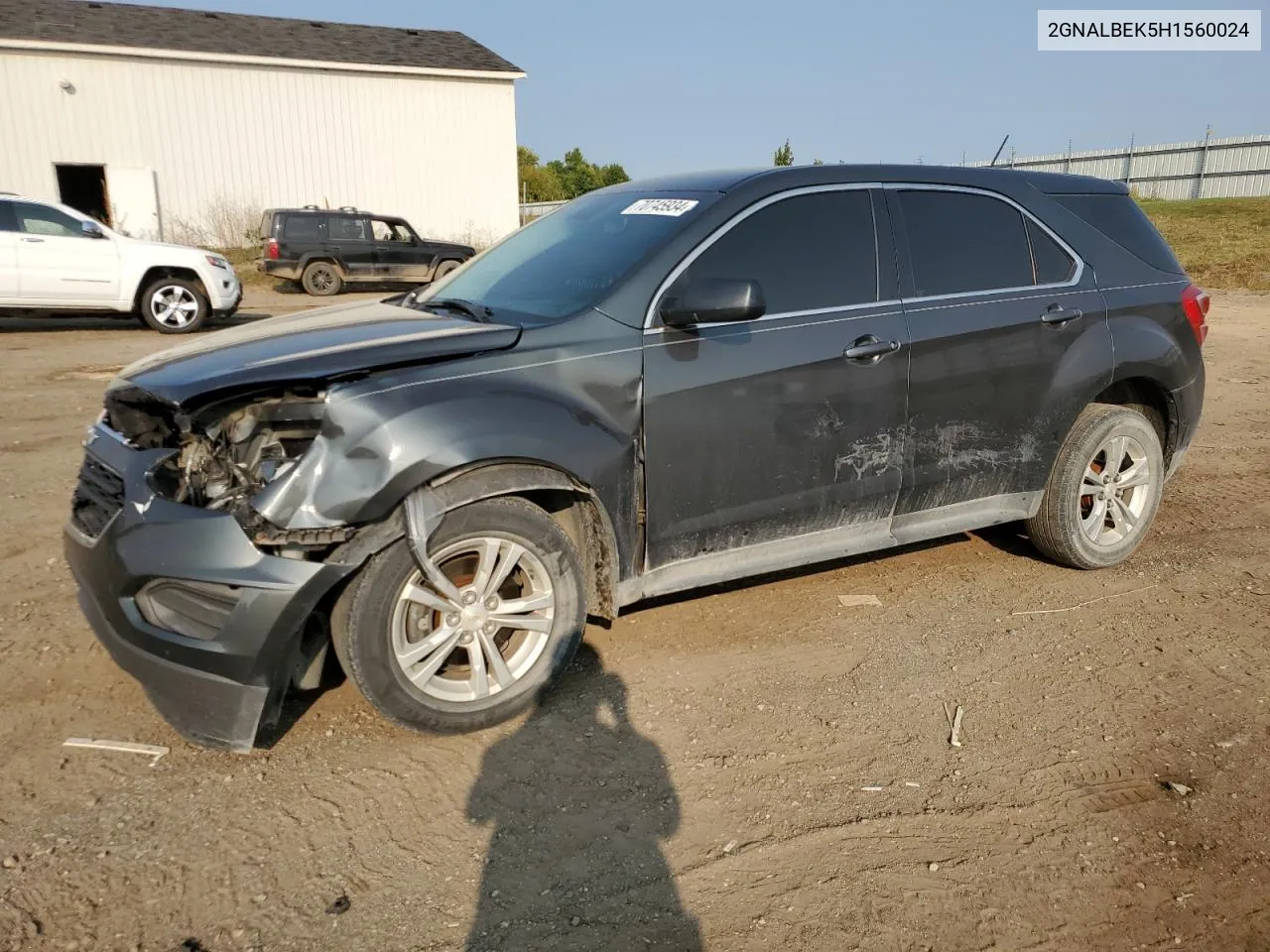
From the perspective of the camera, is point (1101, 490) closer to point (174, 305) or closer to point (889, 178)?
point (889, 178)

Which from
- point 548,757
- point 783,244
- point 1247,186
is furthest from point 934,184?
point 1247,186

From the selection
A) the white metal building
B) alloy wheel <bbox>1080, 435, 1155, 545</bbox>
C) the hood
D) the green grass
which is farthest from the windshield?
the white metal building

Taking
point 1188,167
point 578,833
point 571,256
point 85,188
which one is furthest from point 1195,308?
point 1188,167

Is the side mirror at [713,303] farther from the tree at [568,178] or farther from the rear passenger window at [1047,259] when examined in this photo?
the tree at [568,178]

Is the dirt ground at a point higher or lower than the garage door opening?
lower

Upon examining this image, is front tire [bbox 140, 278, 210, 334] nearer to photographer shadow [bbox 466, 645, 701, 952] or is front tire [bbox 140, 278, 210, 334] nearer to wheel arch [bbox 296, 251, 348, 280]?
wheel arch [bbox 296, 251, 348, 280]

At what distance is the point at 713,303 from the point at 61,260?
12.0 meters

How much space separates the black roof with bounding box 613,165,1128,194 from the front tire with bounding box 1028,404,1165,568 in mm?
1132

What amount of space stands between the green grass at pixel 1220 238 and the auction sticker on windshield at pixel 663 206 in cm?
1744

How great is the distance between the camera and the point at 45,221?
12.1 metres

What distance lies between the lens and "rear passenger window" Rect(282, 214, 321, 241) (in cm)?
1905

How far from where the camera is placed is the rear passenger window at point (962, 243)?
4.03 metres

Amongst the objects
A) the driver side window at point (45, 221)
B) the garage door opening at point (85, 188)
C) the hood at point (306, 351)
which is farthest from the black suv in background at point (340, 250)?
the hood at point (306, 351)

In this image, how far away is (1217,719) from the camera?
10.9 feet
